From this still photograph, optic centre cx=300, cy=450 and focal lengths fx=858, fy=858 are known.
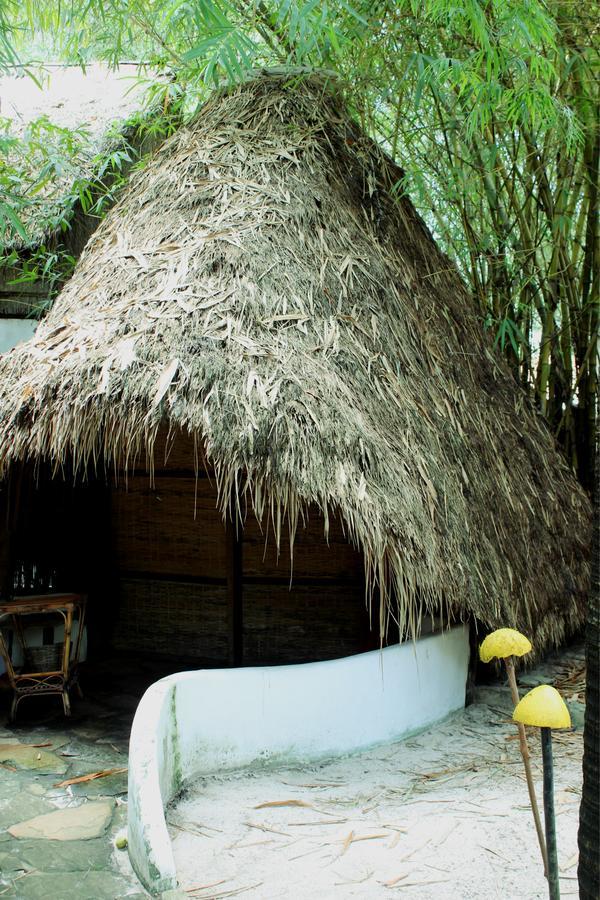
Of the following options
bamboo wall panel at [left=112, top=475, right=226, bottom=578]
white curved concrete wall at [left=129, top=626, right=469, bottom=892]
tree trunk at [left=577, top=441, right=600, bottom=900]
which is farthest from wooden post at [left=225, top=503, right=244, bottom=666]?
tree trunk at [left=577, top=441, right=600, bottom=900]

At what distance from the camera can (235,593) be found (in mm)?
6020

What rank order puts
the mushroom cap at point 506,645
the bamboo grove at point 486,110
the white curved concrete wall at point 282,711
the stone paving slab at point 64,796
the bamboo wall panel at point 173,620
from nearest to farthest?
the mushroom cap at point 506,645
the stone paving slab at point 64,796
the white curved concrete wall at point 282,711
the bamboo grove at point 486,110
the bamboo wall panel at point 173,620

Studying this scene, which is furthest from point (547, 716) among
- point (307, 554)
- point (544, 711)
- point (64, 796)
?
point (307, 554)

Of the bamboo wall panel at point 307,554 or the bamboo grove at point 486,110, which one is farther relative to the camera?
the bamboo wall panel at point 307,554

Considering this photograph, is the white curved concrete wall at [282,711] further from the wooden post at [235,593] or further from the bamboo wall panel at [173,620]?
the bamboo wall panel at [173,620]

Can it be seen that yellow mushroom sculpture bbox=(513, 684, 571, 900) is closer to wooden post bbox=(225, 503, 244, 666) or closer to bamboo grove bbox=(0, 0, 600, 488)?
bamboo grove bbox=(0, 0, 600, 488)

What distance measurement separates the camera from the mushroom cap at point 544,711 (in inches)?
74.5

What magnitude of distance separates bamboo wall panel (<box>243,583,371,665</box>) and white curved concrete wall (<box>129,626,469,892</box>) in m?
1.21

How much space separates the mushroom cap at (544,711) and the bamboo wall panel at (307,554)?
3.81 metres

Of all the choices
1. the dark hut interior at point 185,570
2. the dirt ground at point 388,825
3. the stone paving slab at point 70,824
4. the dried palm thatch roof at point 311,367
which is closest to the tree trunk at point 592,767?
the dirt ground at point 388,825

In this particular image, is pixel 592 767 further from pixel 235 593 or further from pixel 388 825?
pixel 235 593

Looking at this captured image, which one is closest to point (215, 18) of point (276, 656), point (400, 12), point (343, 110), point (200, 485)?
point (400, 12)

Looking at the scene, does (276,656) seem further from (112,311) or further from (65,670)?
(112,311)

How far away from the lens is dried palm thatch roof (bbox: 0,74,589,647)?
395 cm
